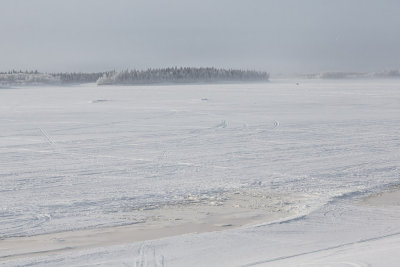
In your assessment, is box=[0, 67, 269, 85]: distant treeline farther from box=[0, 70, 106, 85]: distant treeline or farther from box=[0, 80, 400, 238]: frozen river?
box=[0, 80, 400, 238]: frozen river

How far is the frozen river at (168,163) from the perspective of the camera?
9.88 metres

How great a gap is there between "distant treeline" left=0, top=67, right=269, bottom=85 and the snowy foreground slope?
7305cm

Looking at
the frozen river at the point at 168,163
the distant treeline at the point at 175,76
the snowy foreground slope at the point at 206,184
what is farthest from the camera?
the distant treeline at the point at 175,76

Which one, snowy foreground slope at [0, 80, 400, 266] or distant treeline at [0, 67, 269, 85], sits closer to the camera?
snowy foreground slope at [0, 80, 400, 266]

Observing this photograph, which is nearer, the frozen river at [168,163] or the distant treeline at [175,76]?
the frozen river at [168,163]

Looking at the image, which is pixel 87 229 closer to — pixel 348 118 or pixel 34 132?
pixel 34 132

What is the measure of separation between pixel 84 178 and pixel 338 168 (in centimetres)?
525

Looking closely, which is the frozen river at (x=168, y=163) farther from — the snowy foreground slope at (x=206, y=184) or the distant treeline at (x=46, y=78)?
the distant treeline at (x=46, y=78)

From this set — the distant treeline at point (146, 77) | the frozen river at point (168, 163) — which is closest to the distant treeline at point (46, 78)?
the distant treeline at point (146, 77)

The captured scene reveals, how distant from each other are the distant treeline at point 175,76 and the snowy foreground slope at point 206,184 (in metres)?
72.6

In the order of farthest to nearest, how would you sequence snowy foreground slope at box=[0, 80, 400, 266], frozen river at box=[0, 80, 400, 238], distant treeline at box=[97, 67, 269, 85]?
distant treeline at box=[97, 67, 269, 85] → frozen river at box=[0, 80, 400, 238] → snowy foreground slope at box=[0, 80, 400, 266]

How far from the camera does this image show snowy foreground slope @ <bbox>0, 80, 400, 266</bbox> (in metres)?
7.32

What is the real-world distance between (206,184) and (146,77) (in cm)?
8549

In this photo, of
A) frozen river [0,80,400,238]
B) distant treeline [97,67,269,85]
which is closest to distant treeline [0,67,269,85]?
distant treeline [97,67,269,85]
